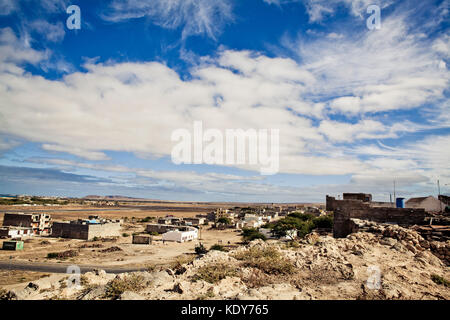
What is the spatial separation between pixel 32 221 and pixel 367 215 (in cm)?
5748

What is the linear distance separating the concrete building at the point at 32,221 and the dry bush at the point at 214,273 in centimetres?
5486

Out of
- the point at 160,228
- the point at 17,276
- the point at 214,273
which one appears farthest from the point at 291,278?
the point at 160,228

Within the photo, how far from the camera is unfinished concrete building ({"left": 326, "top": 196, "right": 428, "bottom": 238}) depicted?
13289mm

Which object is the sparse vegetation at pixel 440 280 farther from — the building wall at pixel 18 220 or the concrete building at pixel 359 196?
the building wall at pixel 18 220

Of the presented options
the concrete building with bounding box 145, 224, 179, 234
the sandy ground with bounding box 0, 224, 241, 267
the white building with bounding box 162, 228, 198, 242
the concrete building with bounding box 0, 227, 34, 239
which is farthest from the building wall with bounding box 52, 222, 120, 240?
the white building with bounding box 162, 228, 198, 242

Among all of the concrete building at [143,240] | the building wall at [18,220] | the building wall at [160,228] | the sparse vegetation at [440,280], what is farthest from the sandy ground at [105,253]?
the sparse vegetation at [440,280]

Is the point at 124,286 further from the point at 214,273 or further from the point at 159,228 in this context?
the point at 159,228

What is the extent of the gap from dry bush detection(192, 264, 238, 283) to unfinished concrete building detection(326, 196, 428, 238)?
833 cm

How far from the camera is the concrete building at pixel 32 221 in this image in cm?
5008

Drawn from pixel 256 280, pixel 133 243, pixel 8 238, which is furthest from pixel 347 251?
pixel 8 238

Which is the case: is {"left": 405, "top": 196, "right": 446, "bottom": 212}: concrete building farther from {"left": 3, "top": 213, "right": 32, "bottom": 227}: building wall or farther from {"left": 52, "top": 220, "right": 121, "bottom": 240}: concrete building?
{"left": 3, "top": 213, "right": 32, "bottom": 227}: building wall

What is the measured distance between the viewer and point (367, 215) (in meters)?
14.2
